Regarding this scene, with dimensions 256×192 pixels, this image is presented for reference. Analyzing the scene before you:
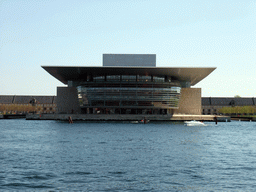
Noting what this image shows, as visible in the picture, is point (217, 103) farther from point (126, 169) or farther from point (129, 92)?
point (126, 169)

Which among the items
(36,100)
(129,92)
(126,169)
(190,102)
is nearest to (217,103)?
(190,102)

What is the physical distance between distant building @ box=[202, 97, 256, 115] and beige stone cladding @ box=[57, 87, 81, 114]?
88.3m

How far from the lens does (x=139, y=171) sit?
64.5 feet

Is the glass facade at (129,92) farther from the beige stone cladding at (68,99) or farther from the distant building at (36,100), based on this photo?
the distant building at (36,100)

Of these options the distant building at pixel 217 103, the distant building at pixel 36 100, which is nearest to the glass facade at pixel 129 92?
the distant building at pixel 217 103

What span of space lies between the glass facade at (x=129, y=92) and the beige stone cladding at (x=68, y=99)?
796 centimetres

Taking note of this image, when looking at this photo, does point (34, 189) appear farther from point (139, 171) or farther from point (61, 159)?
point (61, 159)

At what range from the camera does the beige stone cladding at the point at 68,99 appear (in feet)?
343

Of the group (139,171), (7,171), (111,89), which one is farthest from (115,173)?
(111,89)

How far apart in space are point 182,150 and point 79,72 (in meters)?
65.8

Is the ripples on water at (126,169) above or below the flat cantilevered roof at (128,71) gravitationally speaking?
below

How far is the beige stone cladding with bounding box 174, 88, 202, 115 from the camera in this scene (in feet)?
341

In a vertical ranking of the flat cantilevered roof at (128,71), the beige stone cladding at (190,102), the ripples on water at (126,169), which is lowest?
the ripples on water at (126,169)

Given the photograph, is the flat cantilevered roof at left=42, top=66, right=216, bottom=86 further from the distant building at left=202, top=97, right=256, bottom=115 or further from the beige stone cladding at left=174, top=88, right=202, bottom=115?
the distant building at left=202, top=97, right=256, bottom=115
